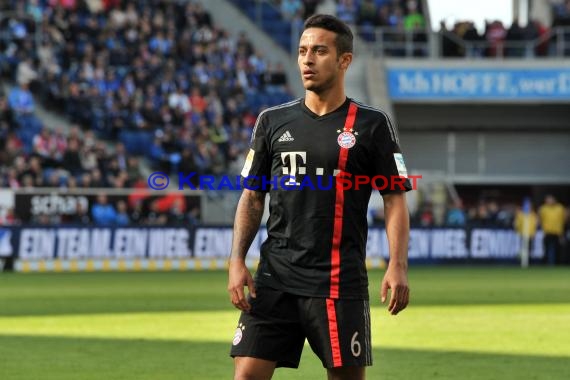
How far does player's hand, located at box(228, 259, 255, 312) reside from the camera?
6.22m

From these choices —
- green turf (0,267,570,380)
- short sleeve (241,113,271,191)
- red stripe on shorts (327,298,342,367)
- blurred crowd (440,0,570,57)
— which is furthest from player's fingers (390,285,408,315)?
blurred crowd (440,0,570,57)

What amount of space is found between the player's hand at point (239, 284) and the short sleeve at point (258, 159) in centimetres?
40

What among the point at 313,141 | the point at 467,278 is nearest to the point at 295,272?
the point at 313,141

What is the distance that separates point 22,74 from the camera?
31.9 m

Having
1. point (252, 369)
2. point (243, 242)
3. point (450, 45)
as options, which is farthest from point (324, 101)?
point (450, 45)

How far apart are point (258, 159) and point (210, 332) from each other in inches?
307

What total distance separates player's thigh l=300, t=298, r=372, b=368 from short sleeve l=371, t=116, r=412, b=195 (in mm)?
582

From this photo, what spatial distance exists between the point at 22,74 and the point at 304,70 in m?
26.6

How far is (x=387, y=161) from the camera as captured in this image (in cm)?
628

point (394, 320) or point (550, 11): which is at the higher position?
point (550, 11)

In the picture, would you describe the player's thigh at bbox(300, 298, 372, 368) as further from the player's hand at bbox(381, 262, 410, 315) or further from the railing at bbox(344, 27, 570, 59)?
the railing at bbox(344, 27, 570, 59)

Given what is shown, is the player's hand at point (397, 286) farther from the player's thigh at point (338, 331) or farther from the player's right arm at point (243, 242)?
the player's right arm at point (243, 242)

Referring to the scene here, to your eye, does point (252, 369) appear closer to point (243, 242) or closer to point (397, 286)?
point (243, 242)

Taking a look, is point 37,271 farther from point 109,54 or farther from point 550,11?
point 550,11
